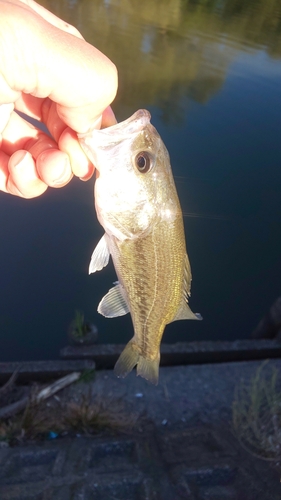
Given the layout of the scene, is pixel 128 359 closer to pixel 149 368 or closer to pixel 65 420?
pixel 149 368

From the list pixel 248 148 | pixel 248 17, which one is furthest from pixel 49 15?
pixel 248 17

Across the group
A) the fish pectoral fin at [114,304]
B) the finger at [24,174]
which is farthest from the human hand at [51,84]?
the fish pectoral fin at [114,304]

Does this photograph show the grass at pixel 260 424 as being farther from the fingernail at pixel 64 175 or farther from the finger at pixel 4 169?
the finger at pixel 4 169

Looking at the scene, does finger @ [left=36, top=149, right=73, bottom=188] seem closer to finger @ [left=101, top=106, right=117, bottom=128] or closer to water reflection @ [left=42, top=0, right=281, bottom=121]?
finger @ [left=101, top=106, right=117, bottom=128]

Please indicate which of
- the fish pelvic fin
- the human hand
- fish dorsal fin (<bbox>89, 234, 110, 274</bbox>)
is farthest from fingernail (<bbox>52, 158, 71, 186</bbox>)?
the fish pelvic fin

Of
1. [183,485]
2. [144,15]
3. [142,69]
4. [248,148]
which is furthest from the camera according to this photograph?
[144,15]

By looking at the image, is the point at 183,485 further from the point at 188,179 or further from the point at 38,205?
the point at 188,179
